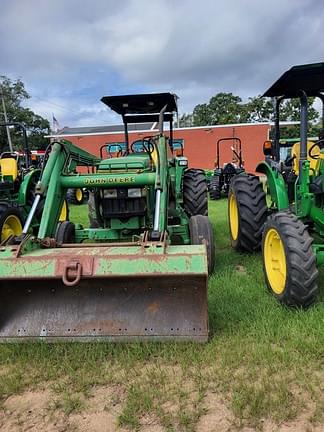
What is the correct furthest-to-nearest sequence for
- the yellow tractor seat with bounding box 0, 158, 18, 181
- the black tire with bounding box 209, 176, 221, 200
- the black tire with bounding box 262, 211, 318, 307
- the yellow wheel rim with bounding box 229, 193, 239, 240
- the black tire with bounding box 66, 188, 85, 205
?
the black tire with bounding box 209, 176, 221, 200 < the black tire with bounding box 66, 188, 85, 205 < the yellow tractor seat with bounding box 0, 158, 18, 181 < the yellow wheel rim with bounding box 229, 193, 239, 240 < the black tire with bounding box 262, 211, 318, 307

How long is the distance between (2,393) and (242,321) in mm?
1871

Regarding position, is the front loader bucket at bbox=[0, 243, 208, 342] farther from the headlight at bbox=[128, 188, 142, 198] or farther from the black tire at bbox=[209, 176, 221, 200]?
the black tire at bbox=[209, 176, 221, 200]

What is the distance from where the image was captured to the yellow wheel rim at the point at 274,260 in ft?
13.0

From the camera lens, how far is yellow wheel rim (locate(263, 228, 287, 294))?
13.0 feet

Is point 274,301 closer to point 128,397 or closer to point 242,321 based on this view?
point 242,321

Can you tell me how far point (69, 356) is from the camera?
3.01 metres

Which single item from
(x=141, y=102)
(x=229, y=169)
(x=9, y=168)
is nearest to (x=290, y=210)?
(x=141, y=102)

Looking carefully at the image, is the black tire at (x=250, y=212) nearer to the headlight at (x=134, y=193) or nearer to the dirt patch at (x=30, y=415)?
the headlight at (x=134, y=193)

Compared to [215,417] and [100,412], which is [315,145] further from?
[100,412]

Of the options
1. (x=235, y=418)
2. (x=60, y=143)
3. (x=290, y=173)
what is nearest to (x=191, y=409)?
(x=235, y=418)

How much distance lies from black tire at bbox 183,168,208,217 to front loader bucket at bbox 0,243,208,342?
3.07 m

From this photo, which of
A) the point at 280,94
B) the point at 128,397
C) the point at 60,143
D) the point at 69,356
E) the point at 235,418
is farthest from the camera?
the point at 280,94

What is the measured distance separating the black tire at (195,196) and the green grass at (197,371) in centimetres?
286

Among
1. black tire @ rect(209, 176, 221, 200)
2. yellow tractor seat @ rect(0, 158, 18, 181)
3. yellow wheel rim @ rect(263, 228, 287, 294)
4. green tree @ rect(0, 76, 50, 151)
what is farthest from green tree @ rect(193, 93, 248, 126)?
yellow wheel rim @ rect(263, 228, 287, 294)
